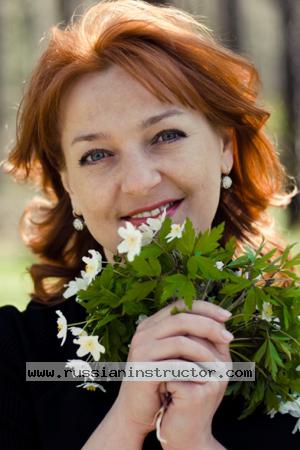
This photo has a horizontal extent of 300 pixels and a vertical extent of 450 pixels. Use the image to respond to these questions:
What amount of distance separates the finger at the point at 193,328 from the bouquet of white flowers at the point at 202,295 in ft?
0.12

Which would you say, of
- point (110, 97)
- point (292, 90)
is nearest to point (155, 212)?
point (110, 97)

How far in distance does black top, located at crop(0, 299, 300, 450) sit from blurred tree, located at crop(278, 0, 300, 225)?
10.9 metres

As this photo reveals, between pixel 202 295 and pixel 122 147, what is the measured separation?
2.32 feet

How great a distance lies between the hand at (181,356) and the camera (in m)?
2.17

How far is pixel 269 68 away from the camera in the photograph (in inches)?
966

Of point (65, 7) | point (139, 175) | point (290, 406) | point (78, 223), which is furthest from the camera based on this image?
point (65, 7)

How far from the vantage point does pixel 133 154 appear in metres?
2.73

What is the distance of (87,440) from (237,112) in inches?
53.4

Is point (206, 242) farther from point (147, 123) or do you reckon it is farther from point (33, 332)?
point (33, 332)

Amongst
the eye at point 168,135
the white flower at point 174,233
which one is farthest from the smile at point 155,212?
the white flower at point 174,233

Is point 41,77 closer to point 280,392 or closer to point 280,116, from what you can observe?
point 280,392

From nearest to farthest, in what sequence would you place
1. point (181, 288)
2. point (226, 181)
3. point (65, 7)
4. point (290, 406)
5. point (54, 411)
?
point (181, 288) < point (290, 406) < point (54, 411) < point (226, 181) < point (65, 7)

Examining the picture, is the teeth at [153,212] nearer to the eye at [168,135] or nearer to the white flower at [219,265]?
the eye at [168,135]

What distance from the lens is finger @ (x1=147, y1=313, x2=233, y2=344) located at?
7.13 ft
